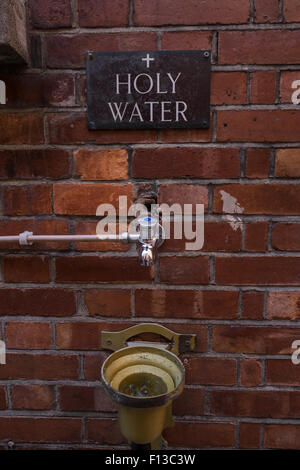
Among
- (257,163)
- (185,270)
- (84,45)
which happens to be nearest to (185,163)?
(257,163)

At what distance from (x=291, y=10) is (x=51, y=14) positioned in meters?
0.59

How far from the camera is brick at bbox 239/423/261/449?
1066 millimetres

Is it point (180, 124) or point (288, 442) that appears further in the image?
point (288, 442)

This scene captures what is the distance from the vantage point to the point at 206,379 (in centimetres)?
105

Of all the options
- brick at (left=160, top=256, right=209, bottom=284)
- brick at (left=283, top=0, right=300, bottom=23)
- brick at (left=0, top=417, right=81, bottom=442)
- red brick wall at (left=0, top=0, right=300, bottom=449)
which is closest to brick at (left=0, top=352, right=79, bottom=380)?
red brick wall at (left=0, top=0, right=300, bottom=449)

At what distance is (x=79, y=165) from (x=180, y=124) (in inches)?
11.2

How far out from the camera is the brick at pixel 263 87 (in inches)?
35.4

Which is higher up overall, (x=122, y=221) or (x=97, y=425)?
Result: (x=122, y=221)

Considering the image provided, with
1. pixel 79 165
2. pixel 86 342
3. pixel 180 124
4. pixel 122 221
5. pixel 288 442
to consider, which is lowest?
pixel 288 442

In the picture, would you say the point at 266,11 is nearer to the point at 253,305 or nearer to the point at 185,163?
the point at 185,163

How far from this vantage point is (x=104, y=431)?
1.09 m

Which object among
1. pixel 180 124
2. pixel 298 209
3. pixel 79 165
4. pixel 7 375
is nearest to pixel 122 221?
pixel 79 165

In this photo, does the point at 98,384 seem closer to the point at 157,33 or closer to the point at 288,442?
the point at 288,442

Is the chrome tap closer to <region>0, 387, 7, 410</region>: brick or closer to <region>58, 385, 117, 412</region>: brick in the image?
<region>58, 385, 117, 412</region>: brick
